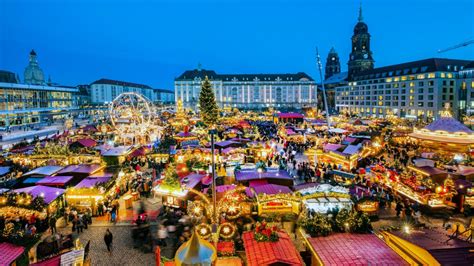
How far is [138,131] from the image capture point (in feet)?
100

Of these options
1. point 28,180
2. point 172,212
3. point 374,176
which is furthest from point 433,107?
point 28,180

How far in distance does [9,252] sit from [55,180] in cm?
883

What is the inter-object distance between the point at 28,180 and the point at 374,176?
19796mm

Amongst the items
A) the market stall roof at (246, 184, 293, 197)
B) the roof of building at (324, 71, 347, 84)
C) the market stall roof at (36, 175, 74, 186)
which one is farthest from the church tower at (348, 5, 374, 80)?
the market stall roof at (36, 175, 74, 186)

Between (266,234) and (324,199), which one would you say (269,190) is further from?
(266,234)

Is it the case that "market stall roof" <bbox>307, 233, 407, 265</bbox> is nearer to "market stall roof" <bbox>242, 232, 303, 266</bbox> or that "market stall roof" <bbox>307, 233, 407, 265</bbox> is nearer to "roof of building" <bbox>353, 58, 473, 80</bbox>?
"market stall roof" <bbox>242, 232, 303, 266</bbox>

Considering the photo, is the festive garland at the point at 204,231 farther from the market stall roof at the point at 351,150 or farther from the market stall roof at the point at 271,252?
the market stall roof at the point at 351,150

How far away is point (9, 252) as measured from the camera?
779 cm

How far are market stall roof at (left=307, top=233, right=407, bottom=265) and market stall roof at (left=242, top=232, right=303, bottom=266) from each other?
632 mm


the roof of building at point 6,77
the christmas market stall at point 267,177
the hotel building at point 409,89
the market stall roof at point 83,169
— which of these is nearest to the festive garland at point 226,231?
the christmas market stall at point 267,177

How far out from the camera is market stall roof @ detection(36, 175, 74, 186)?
15.4 metres

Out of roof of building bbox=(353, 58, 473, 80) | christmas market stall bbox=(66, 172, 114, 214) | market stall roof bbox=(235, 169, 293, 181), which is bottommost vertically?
christmas market stall bbox=(66, 172, 114, 214)

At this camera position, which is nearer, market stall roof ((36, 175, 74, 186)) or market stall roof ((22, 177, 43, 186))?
market stall roof ((36, 175, 74, 186))

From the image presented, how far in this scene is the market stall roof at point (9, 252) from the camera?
24.4 feet
